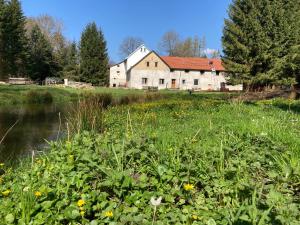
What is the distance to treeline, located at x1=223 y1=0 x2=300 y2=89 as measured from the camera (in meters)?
27.5

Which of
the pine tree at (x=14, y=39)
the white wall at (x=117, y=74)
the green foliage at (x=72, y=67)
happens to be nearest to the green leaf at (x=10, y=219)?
the pine tree at (x=14, y=39)

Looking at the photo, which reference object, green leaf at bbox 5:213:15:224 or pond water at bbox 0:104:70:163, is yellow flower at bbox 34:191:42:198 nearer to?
green leaf at bbox 5:213:15:224

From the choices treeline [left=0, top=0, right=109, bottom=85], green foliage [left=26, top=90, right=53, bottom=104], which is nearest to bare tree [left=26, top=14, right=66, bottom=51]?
treeline [left=0, top=0, right=109, bottom=85]

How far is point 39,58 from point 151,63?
58.6ft

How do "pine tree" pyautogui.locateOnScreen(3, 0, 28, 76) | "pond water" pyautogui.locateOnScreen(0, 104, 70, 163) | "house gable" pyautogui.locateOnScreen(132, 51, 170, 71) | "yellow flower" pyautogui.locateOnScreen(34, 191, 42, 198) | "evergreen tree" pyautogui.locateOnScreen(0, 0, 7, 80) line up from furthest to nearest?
"house gable" pyautogui.locateOnScreen(132, 51, 170, 71) → "pine tree" pyautogui.locateOnScreen(3, 0, 28, 76) → "evergreen tree" pyautogui.locateOnScreen(0, 0, 7, 80) → "pond water" pyautogui.locateOnScreen(0, 104, 70, 163) → "yellow flower" pyautogui.locateOnScreen(34, 191, 42, 198)

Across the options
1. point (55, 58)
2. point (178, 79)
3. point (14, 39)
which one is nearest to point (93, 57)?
point (55, 58)

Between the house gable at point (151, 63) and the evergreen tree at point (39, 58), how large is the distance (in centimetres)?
1397

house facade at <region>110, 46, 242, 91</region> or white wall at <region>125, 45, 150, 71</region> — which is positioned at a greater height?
white wall at <region>125, 45, 150, 71</region>

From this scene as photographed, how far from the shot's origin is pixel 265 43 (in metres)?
27.6

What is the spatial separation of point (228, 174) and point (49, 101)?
27.4 m

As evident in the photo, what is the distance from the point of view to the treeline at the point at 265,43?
1081 inches

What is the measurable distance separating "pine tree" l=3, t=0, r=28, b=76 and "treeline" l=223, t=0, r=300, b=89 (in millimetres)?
31935

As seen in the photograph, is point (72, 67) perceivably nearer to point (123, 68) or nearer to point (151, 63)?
point (123, 68)

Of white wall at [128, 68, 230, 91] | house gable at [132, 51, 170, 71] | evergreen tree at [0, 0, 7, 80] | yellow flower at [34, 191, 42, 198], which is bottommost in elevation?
yellow flower at [34, 191, 42, 198]
